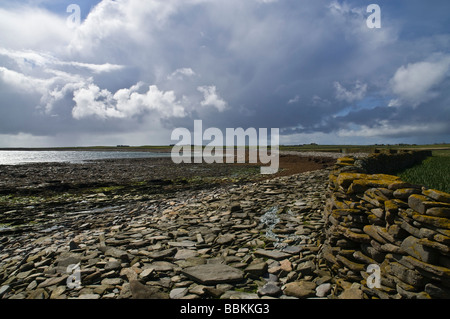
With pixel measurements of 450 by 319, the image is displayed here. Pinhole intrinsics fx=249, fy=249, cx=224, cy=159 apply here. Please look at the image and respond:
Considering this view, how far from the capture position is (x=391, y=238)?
4371 millimetres

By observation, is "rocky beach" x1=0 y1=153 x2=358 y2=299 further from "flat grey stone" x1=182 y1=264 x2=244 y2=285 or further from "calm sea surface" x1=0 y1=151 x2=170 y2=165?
"calm sea surface" x1=0 y1=151 x2=170 y2=165

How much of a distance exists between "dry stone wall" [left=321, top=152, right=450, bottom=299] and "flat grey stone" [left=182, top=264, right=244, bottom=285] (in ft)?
7.34

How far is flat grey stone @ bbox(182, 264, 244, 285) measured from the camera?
213 inches

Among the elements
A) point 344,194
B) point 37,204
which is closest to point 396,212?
point 344,194

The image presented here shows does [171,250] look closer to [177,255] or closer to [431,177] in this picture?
[177,255]

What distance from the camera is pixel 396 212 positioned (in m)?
4.44

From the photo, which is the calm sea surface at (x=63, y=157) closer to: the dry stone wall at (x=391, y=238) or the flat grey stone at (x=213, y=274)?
the flat grey stone at (x=213, y=274)

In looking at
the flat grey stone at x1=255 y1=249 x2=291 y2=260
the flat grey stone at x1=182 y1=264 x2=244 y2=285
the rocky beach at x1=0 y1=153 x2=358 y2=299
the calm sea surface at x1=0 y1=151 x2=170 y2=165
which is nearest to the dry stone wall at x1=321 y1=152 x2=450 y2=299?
the rocky beach at x1=0 y1=153 x2=358 y2=299

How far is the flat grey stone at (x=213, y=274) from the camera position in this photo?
213 inches

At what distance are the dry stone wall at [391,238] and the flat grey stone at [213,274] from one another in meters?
2.24

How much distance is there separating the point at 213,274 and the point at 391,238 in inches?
144
